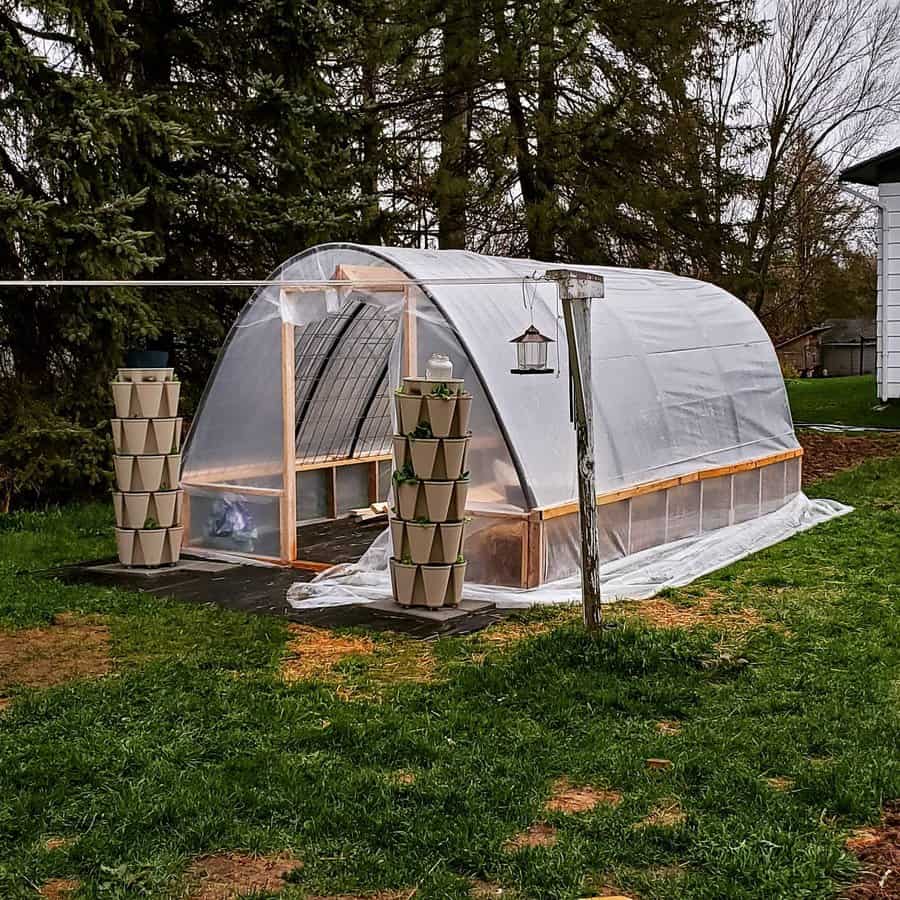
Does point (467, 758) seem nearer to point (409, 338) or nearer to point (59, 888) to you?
point (59, 888)

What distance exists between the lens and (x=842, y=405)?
16.9 meters

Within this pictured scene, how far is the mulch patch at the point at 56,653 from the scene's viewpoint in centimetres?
557

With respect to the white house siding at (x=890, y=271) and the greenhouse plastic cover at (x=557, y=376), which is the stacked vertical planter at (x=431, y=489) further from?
the white house siding at (x=890, y=271)

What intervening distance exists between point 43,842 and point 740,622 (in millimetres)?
3942

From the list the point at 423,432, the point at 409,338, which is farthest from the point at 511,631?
the point at 409,338

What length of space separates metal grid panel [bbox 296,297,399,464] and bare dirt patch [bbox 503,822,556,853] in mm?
5662

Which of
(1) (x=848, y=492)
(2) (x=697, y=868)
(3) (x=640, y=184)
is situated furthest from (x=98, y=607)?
(3) (x=640, y=184)

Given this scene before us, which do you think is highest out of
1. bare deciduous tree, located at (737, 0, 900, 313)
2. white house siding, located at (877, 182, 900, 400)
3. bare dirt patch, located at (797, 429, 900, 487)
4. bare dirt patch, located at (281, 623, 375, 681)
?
bare deciduous tree, located at (737, 0, 900, 313)

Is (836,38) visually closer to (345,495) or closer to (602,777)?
(345,495)

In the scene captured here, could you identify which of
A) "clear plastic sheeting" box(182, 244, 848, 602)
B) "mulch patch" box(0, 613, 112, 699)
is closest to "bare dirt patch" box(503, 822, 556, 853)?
"mulch patch" box(0, 613, 112, 699)

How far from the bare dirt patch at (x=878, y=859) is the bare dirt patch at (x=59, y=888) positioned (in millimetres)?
2139

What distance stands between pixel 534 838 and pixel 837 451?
10.6 m

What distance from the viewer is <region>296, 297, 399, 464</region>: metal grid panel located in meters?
9.20

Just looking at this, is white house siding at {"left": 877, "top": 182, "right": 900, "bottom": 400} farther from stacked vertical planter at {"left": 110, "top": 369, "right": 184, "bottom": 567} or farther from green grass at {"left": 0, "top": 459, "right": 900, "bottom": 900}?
stacked vertical planter at {"left": 110, "top": 369, "right": 184, "bottom": 567}
